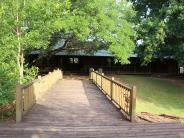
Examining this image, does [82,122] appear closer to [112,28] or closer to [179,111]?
[179,111]

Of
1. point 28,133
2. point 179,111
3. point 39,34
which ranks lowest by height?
point 179,111

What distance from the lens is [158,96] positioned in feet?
106

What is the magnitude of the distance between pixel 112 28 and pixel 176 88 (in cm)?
844

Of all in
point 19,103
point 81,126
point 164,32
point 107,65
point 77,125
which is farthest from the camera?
point 107,65

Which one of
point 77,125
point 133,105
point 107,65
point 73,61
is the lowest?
point 77,125

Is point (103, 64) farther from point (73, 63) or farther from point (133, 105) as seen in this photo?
point (133, 105)

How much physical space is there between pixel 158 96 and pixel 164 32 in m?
6.26

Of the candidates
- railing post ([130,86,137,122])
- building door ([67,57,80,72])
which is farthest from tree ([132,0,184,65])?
railing post ([130,86,137,122])

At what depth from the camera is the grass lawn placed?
26.3 meters

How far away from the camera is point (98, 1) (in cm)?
3322

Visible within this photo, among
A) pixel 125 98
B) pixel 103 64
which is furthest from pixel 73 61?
pixel 125 98

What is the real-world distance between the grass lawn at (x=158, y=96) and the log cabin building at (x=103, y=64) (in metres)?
6.81

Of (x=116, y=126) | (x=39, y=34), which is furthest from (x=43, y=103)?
(x=116, y=126)

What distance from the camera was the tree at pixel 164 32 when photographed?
3447cm
